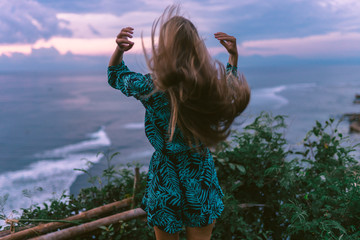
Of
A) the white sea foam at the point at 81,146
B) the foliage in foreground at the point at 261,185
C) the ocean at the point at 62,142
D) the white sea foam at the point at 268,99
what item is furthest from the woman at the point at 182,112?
the white sea foam at the point at 268,99

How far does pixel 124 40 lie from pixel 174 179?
949 mm

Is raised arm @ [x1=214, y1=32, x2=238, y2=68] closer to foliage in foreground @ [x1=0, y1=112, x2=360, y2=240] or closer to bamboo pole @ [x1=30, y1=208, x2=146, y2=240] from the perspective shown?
foliage in foreground @ [x1=0, y1=112, x2=360, y2=240]

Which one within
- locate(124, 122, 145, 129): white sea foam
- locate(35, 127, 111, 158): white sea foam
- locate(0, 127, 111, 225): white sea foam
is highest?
locate(0, 127, 111, 225): white sea foam

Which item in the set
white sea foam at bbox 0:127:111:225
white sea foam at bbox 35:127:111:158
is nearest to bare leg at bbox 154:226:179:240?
white sea foam at bbox 0:127:111:225

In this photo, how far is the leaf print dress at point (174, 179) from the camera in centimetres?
205

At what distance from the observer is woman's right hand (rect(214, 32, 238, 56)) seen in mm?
2186

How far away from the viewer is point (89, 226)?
3.14 metres

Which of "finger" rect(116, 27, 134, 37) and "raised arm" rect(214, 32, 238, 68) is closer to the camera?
"finger" rect(116, 27, 134, 37)

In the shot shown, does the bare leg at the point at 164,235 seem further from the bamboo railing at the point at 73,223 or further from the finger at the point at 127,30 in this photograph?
the finger at the point at 127,30

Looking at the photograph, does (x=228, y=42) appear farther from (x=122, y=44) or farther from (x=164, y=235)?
(x=164, y=235)

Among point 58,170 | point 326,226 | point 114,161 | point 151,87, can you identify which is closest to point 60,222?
point 151,87

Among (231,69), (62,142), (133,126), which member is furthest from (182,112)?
(133,126)

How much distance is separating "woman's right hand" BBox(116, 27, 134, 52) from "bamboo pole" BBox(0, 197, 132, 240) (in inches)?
77.6

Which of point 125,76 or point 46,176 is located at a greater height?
point 125,76
